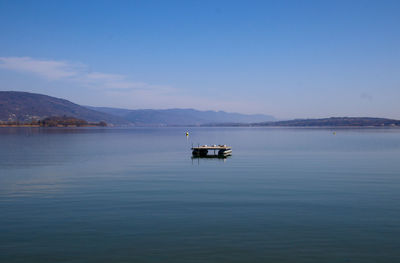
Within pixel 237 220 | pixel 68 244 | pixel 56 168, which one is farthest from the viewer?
pixel 56 168

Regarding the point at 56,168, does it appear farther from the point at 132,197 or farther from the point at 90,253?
the point at 90,253

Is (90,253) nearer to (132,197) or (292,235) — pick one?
(292,235)

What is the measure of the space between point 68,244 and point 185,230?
4.87m

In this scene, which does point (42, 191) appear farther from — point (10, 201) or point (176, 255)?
point (176, 255)

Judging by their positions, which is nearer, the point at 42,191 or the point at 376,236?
the point at 376,236

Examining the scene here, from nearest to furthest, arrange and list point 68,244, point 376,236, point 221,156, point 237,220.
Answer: point 68,244
point 376,236
point 237,220
point 221,156

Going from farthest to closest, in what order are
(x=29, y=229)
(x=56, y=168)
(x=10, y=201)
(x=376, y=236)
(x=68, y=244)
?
(x=56, y=168), (x=10, y=201), (x=29, y=229), (x=376, y=236), (x=68, y=244)

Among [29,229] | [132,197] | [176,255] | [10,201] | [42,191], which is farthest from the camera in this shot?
[42,191]

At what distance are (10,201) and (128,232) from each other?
10566 mm

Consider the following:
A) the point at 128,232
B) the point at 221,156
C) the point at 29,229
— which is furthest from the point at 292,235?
the point at 221,156

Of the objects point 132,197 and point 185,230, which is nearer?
point 185,230

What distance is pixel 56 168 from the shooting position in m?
40.1

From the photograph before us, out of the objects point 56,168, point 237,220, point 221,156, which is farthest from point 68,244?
point 221,156

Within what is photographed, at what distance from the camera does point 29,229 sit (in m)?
16.8
